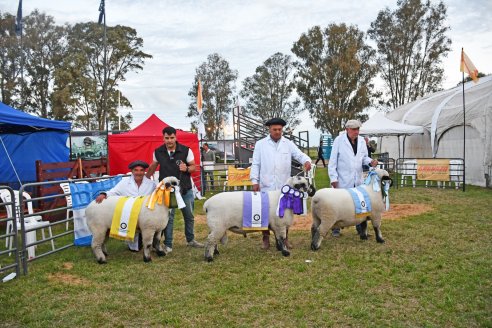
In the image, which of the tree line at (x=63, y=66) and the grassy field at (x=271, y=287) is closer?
the grassy field at (x=271, y=287)

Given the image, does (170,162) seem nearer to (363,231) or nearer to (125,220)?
(125,220)

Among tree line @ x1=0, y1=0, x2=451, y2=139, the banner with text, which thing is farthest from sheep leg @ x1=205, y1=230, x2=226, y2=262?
tree line @ x1=0, y1=0, x2=451, y2=139

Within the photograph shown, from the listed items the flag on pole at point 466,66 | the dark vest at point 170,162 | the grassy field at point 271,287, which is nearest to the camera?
the grassy field at point 271,287

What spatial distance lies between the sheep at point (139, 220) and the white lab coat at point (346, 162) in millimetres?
2850

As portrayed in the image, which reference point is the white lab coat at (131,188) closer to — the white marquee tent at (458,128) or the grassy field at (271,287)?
the grassy field at (271,287)

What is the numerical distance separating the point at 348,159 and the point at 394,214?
320 cm

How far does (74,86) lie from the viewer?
3428 centimetres

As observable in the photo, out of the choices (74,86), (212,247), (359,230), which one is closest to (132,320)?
(212,247)

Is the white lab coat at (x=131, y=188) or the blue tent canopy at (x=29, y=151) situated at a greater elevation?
the blue tent canopy at (x=29, y=151)

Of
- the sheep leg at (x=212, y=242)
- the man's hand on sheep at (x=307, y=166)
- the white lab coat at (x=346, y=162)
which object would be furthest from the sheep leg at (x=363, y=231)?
the sheep leg at (x=212, y=242)

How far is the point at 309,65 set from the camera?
3866 cm

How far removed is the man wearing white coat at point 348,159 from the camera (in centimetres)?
676

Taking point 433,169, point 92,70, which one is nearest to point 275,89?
point 92,70

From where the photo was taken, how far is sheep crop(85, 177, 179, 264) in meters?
5.64
